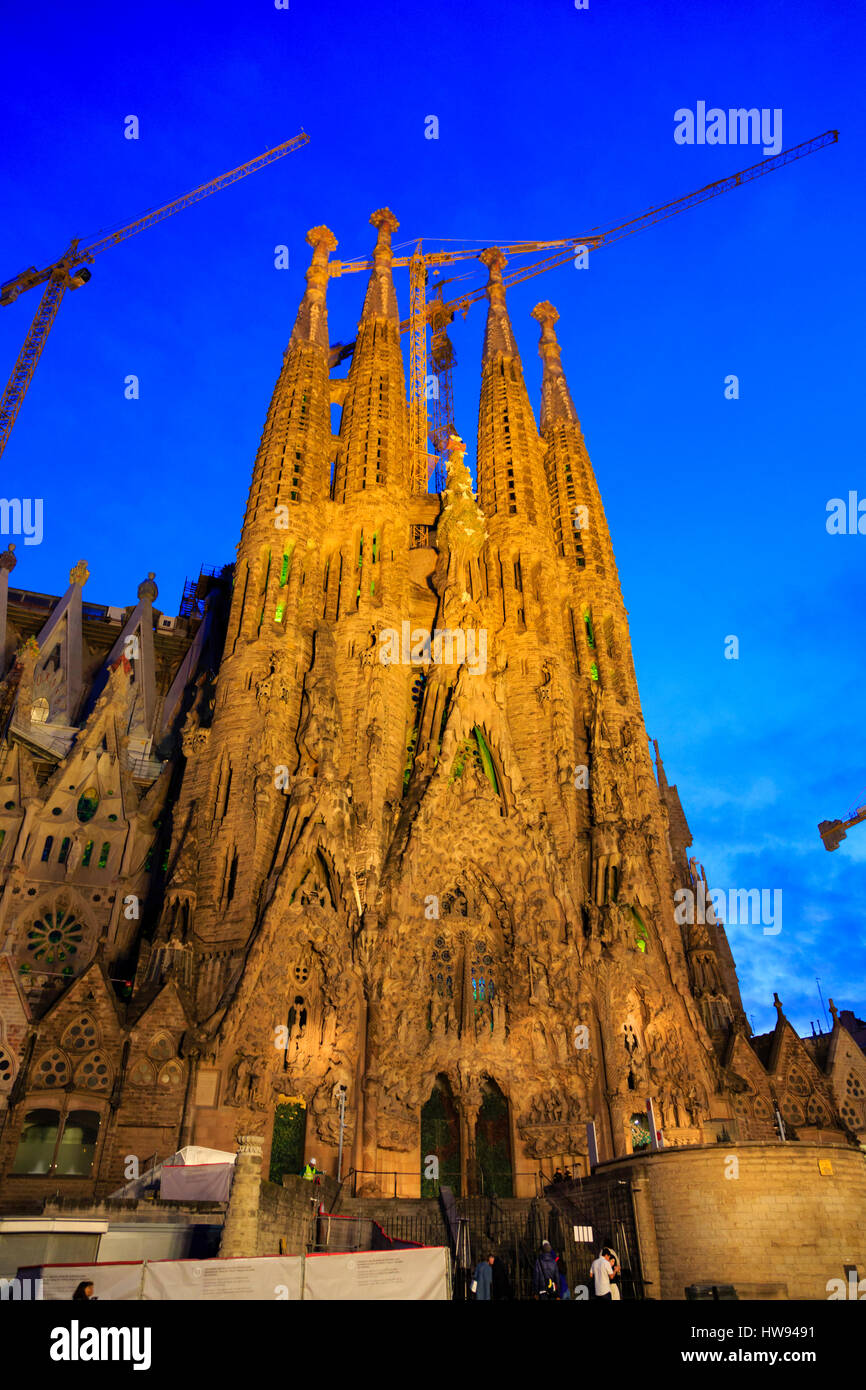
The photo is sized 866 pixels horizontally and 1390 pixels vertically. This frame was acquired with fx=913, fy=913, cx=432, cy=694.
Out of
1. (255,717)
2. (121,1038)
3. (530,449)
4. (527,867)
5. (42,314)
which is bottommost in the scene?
(121,1038)

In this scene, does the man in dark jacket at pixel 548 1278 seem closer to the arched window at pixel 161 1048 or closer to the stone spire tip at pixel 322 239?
the arched window at pixel 161 1048

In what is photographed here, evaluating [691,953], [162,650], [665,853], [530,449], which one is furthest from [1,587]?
[691,953]

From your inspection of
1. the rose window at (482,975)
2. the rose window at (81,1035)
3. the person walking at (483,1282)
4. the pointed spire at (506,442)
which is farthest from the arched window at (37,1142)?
the pointed spire at (506,442)

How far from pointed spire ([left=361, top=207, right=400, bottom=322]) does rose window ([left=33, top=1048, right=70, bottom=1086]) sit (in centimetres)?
4274

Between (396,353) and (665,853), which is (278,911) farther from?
(396,353)

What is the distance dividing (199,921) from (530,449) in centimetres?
3175

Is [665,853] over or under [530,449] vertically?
under

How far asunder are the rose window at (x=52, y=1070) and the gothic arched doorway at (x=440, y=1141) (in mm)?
12263

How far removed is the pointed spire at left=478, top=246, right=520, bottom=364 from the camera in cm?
5619

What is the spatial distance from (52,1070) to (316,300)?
42.4 meters

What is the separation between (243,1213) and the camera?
15.0 m

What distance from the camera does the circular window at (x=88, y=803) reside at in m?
37.2
